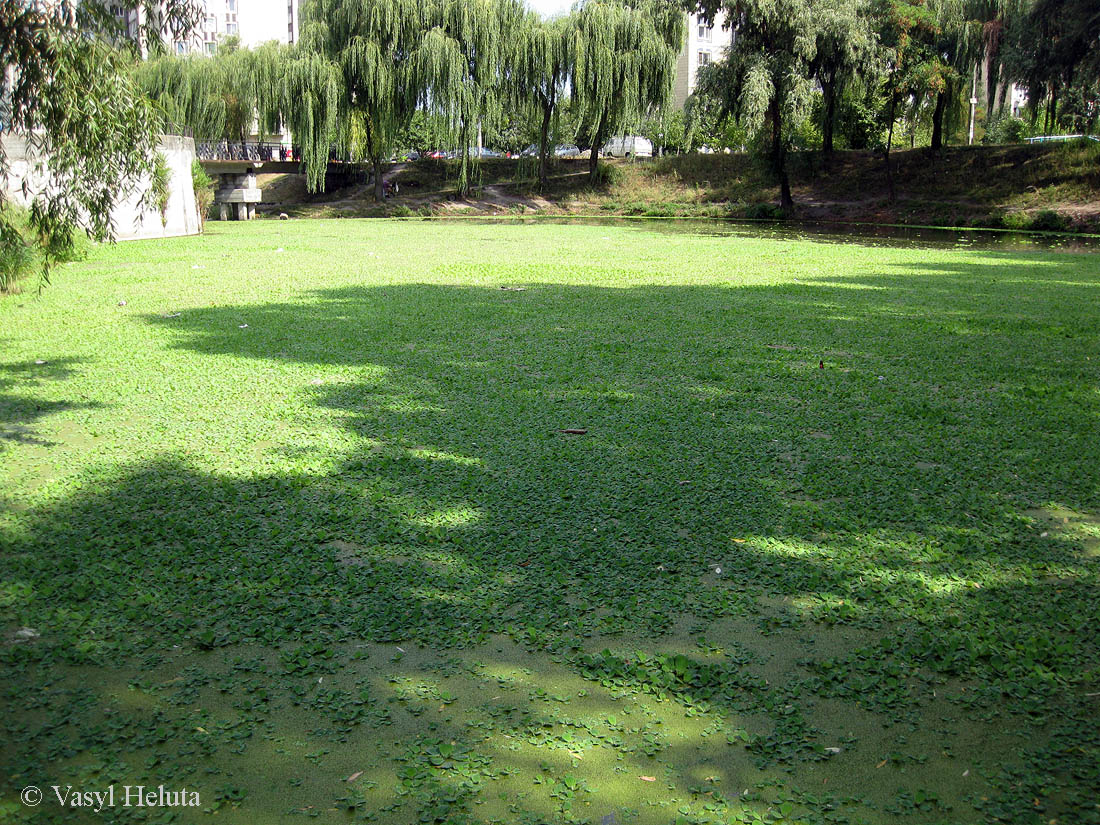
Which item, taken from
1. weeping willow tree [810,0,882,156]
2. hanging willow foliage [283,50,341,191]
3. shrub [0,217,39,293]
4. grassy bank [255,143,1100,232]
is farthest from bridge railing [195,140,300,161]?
shrub [0,217,39,293]

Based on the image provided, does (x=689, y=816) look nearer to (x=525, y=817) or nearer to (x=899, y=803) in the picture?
(x=525, y=817)

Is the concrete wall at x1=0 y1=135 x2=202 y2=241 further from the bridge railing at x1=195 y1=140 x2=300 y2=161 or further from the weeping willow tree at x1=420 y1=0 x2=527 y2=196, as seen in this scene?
the bridge railing at x1=195 y1=140 x2=300 y2=161

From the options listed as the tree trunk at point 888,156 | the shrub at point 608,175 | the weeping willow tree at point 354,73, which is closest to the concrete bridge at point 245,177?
the weeping willow tree at point 354,73

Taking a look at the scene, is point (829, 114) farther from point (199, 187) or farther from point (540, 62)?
point (199, 187)

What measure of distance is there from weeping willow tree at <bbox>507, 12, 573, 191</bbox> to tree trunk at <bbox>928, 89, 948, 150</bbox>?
11353mm

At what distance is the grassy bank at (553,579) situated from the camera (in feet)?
7.71

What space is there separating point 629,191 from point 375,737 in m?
34.7

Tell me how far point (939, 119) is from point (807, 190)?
4892mm

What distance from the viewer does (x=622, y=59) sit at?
100.0 feet

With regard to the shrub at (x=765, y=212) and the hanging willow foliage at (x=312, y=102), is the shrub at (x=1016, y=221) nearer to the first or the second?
the shrub at (x=765, y=212)

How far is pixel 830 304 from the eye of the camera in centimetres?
964

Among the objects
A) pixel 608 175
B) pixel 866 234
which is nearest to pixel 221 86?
pixel 608 175

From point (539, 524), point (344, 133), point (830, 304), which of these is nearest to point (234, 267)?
point (830, 304)

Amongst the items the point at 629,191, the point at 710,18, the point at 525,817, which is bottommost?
the point at 525,817
